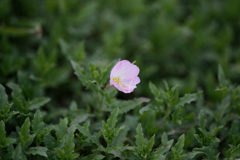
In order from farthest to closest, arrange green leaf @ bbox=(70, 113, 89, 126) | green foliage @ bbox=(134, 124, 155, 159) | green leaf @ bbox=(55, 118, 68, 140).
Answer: green leaf @ bbox=(70, 113, 89, 126) < green leaf @ bbox=(55, 118, 68, 140) < green foliage @ bbox=(134, 124, 155, 159)

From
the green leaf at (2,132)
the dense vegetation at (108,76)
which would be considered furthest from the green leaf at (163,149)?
the green leaf at (2,132)

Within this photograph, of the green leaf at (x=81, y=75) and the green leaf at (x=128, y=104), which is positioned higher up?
the green leaf at (x=81, y=75)

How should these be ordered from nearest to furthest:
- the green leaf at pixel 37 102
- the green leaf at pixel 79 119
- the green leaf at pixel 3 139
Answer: the green leaf at pixel 3 139 < the green leaf at pixel 79 119 < the green leaf at pixel 37 102

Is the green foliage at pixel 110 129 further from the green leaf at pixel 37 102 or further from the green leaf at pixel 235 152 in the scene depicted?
the green leaf at pixel 235 152

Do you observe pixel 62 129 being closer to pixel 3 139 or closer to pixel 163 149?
pixel 3 139

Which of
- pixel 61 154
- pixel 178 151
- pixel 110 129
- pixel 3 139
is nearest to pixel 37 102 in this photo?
pixel 3 139

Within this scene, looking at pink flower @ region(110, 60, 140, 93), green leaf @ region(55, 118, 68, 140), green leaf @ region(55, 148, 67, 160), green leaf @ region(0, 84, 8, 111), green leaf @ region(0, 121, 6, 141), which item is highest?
pink flower @ region(110, 60, 140, 93)

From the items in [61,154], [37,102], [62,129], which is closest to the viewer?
[61,154]

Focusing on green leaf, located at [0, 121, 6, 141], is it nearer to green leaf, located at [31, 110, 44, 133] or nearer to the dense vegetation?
the dense vegetation

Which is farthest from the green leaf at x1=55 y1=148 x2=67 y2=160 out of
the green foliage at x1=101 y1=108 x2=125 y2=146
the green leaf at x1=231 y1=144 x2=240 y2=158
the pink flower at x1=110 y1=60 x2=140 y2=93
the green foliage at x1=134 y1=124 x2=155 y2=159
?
the green leaf at x1=231 y1=144 x2=240 y2=158
